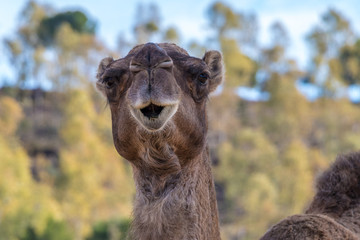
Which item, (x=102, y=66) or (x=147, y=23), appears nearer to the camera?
(x=102, y=66)

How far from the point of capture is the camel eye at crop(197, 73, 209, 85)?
5078 millimetres

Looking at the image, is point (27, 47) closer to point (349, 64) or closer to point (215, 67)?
point (349, 64)

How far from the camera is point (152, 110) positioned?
4.39 metres

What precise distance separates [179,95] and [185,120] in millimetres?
372

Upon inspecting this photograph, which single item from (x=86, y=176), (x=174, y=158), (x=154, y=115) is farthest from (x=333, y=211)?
(x=86, y=176)

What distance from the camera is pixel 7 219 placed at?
47625 millimetres

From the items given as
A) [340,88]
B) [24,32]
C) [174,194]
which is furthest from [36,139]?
[174,194]

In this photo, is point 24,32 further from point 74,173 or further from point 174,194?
point 174,194

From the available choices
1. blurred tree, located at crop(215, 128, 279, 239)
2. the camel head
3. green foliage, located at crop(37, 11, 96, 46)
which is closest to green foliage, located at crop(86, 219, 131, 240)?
blurred tree, located at crop(215, 128, 279, 239)

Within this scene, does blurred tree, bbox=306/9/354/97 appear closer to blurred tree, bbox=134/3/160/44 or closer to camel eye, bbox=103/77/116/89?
blurred tree, bbox=134/3/160/44

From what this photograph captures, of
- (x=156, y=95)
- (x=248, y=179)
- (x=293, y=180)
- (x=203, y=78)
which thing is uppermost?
(x=203, y=78)

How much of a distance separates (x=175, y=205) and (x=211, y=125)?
149 feet

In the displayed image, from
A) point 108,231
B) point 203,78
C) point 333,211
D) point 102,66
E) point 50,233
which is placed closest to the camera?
point 203,78

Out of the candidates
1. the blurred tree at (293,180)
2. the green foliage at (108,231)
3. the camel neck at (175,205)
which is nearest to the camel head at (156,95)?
the camel neck at (175,205)
